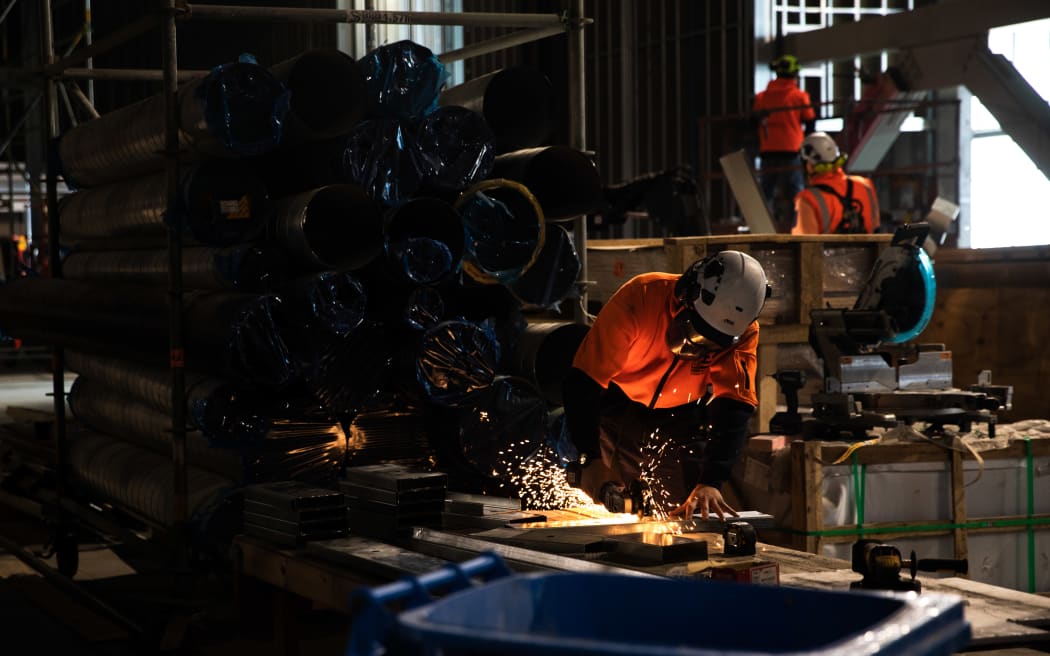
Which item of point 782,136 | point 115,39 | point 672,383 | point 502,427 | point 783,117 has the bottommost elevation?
point 502,427

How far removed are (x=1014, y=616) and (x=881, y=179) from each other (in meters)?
12.7

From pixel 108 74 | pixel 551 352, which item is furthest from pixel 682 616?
pixel 108 74

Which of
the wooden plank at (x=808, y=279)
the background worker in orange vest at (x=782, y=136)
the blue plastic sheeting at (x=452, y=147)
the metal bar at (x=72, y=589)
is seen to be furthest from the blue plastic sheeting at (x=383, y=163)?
the background worker in orange vest at (x=782, y=136)

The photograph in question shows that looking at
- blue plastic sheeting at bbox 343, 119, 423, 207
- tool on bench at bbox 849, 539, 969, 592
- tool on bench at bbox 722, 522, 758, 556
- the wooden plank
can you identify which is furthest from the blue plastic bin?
the wooden plank

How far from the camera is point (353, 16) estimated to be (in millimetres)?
5945

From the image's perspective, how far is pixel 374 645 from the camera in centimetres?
223

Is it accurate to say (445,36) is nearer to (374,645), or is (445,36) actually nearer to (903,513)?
(903,513)

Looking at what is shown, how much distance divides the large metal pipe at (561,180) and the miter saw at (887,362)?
1255 mm

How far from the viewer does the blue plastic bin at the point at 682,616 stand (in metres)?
2.23

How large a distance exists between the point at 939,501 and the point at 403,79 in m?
3.12

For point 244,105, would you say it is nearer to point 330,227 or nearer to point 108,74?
point 330,227

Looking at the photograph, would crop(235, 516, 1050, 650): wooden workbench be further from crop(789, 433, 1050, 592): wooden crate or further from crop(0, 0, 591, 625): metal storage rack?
crop(789, 433, 1050, 592): wooden crate

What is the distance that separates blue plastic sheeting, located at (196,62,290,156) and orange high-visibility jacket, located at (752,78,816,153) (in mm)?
8719

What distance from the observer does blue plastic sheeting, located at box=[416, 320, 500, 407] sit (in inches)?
220
